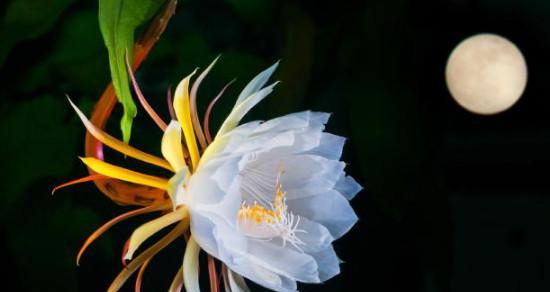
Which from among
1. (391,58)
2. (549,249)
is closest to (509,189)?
(549,249)

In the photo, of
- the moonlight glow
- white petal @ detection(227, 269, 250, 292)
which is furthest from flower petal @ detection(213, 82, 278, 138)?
the moonlight glow

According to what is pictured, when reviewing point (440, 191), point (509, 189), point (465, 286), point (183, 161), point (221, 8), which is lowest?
point (465, 286)

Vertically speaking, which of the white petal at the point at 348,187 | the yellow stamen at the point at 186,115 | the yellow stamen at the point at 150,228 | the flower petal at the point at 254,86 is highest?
the flower petal at the point at 254,86

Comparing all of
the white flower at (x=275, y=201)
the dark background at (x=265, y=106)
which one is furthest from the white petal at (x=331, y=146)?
the dark background at (x=265, y=106)

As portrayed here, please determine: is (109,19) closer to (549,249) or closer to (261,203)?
(261,203)

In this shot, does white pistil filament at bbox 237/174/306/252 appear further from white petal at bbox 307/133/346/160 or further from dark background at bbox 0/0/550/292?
dark background at bbox 0/0/550/292

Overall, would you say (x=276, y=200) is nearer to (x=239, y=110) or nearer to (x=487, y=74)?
(x=239, y=110)

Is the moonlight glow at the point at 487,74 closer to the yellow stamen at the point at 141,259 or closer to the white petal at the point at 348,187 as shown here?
the white petal at the point at 348,187
